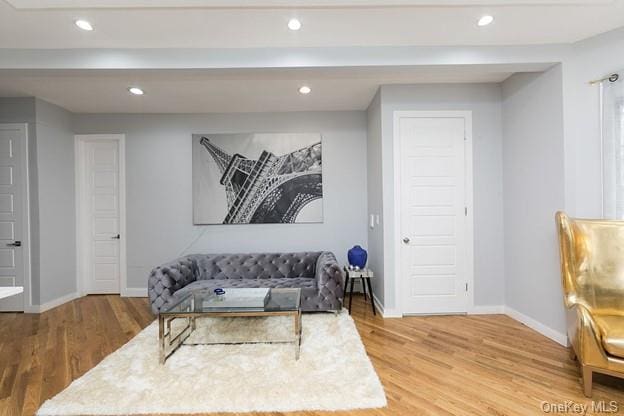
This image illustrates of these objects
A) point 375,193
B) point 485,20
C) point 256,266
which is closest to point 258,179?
point 256,266

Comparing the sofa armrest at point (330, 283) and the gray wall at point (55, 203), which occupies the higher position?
the gray wall at point (55, 203)

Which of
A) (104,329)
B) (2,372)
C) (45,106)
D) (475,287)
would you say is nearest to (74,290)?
(104,329)

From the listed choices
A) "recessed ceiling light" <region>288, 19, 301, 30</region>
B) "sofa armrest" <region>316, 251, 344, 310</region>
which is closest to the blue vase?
"sofa armrest" <region>316, 251, 344, 310</region>

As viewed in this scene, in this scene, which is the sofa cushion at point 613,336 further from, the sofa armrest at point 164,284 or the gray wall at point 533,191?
the sofa armrest at point 164,284

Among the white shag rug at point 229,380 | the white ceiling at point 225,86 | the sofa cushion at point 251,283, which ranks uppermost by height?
the white ceiling at point 225,86

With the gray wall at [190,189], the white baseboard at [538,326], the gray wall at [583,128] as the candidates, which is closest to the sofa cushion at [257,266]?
the gray wall at [190,189]

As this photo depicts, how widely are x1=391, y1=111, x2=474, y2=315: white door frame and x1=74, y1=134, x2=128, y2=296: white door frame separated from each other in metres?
3.89

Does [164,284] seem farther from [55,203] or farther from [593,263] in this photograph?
[593,263]

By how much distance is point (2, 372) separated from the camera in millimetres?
2486

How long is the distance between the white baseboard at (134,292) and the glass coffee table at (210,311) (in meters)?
1.82

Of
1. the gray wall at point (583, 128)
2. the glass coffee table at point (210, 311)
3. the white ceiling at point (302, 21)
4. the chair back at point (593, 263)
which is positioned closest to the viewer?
the white ceiling at point (302, 21)

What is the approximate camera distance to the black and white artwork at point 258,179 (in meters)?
4.48
